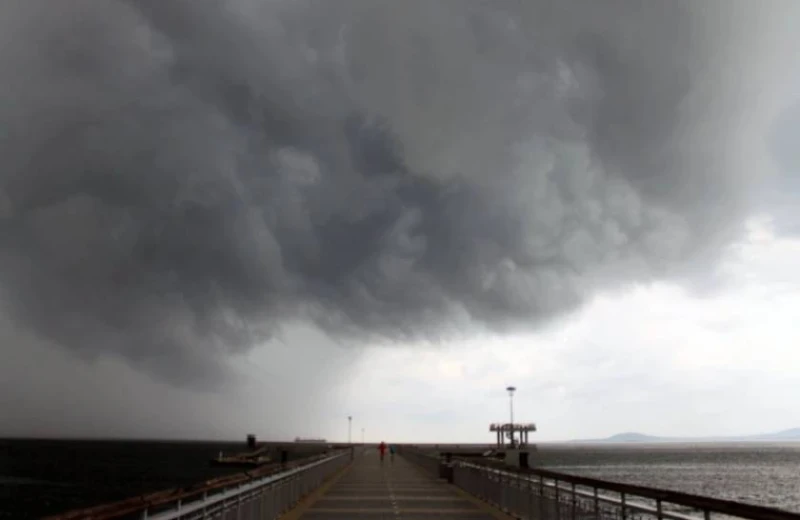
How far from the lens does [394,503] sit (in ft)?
71.8

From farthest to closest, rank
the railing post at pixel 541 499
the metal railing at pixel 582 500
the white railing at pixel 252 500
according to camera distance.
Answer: the railing post at pixel 541 499 → the white railing at pixel 252 500 → the metal railing at pixel 582 500

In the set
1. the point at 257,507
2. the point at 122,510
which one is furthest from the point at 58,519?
the point at 257,507

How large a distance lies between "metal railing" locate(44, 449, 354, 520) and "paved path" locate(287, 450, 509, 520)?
0.67 m

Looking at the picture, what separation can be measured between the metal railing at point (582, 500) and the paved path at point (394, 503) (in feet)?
2.61

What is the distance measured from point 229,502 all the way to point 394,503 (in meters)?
10.3

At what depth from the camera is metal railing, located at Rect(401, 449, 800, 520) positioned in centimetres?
772

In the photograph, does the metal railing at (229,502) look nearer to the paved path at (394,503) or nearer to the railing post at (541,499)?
the paved path at (394,503)

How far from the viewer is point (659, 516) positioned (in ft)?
29.3

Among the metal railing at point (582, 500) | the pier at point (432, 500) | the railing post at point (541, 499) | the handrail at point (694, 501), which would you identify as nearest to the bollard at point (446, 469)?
the pier at point (432, 500)

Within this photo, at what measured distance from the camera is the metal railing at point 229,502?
300 inches

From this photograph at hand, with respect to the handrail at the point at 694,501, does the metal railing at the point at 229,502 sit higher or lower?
lower

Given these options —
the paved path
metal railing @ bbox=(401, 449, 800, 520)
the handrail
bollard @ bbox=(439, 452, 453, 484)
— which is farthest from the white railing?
bollard @ bbox=(439, 452, 453, 484)

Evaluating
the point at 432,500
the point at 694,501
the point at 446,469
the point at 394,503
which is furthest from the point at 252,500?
the point at 446,469

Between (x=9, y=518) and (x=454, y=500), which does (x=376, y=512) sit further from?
(x=9, y=518)
